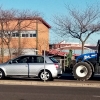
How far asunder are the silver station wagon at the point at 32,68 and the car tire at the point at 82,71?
135 centimetres

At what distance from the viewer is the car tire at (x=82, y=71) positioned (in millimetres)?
19669

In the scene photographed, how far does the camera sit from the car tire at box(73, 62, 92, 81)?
64.5 ft

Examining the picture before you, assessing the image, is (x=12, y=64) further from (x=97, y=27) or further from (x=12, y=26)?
(x=12, y=26)

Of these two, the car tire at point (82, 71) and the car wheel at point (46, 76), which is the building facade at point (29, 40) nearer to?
the car tire at point (82, 71)

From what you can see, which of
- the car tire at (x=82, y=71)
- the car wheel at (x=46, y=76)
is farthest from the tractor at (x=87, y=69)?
the car wheel at (x=46, y=76)

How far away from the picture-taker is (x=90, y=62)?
20.5 m

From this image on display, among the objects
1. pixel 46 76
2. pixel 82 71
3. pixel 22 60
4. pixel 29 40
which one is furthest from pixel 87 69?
pixel 29 40

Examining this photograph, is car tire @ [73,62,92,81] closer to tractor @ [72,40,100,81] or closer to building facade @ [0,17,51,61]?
tractor @ [72,40,100,81]

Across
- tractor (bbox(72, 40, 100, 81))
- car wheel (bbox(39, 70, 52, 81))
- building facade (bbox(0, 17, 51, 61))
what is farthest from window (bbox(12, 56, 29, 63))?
building facade (bbox(0, 17, 51, 61))

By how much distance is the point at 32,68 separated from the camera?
1898cm

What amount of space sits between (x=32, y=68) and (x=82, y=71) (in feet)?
10.7

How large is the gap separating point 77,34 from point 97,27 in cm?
210

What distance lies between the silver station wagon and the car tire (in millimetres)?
1347
